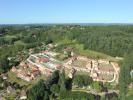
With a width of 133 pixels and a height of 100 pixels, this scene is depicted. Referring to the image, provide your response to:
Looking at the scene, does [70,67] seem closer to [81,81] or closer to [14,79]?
[81,81]

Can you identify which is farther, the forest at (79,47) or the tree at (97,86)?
the tree at (97,86)

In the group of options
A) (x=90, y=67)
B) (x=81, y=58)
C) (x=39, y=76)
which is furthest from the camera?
(x=81, y=58)

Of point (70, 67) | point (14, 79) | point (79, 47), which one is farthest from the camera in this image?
point (79, 47)

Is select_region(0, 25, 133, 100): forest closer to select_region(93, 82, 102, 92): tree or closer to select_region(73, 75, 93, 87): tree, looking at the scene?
select_region(73, 75, 93, 87): tree

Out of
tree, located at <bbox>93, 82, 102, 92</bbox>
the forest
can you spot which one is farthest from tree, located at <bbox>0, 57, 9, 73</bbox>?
tree, located at <bbox>93, 82, 102, 92</bbox>

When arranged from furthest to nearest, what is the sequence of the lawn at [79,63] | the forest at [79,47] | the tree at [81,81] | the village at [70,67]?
the lawn at [79,63]
the village at [70,67]
the tree at [81,81]
the forest at [79,47]

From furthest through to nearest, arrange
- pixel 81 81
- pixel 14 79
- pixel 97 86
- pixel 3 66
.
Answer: pixel 3 66 → pixel 14 79 → pixel 81 81 → pixel 97 86

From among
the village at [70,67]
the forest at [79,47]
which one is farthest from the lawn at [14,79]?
the forest at [79,47]

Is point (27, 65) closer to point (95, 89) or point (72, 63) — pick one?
point (72, 63)

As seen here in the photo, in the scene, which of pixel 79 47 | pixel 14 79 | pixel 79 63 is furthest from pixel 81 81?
pixel 79 47

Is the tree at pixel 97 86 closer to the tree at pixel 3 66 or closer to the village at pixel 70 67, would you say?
the village at pixel 70 67

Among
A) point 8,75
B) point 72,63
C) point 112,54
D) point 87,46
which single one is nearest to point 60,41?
point 87,46
